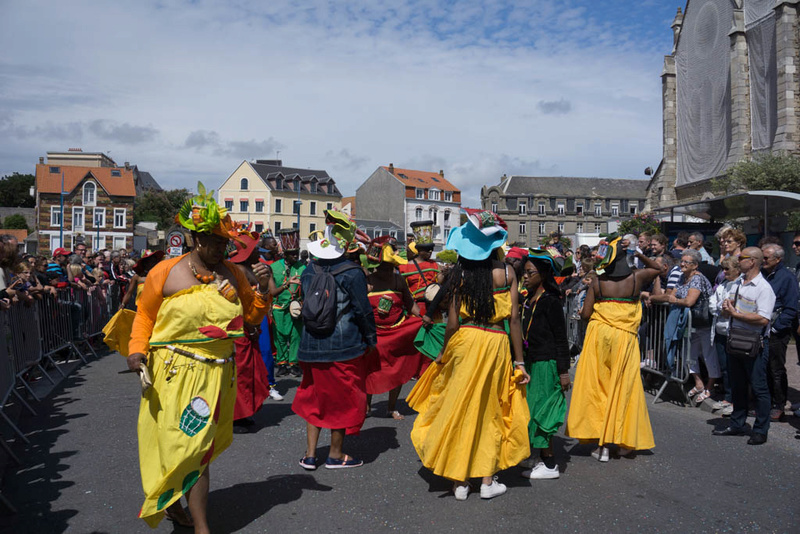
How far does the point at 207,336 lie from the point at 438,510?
204cm

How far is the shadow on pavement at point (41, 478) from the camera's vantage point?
4.32 meters

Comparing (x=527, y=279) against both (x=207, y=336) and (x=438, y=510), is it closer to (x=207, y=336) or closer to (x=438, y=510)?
(x=438, y=510)

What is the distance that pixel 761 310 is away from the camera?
6367 mm

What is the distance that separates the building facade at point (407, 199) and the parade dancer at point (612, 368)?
72.3m

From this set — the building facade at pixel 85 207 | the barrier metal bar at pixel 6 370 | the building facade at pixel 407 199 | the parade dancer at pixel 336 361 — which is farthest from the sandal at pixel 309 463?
the building facade at pixel 407 199

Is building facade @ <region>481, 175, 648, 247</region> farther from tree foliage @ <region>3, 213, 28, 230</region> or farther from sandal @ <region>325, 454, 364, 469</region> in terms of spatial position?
sandal @ <region>325, 454, 364, 469</region>

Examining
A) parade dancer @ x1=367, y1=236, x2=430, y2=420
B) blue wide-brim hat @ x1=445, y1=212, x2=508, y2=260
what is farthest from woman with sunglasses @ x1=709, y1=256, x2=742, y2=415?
blue wide-brim hat @ x1=445, y1=212, x2=508, y2=260

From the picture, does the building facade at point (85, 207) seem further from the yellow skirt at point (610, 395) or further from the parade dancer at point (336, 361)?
the yellow skirt at point (610, 395)

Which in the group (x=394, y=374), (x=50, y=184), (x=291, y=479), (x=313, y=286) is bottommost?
(x=291, y=479)

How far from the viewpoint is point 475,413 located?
4.73 m

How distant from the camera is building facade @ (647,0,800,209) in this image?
29.1m

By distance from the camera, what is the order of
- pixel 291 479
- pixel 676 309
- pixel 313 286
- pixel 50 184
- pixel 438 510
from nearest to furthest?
pixel 438 510
pixel 291 479
pixel 313 286
pixel 676 309
pixel 50 184

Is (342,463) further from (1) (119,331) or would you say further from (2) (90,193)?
(2) (90,193)

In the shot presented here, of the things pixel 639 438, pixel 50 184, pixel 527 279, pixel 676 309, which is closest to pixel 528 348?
pixel 527 279
